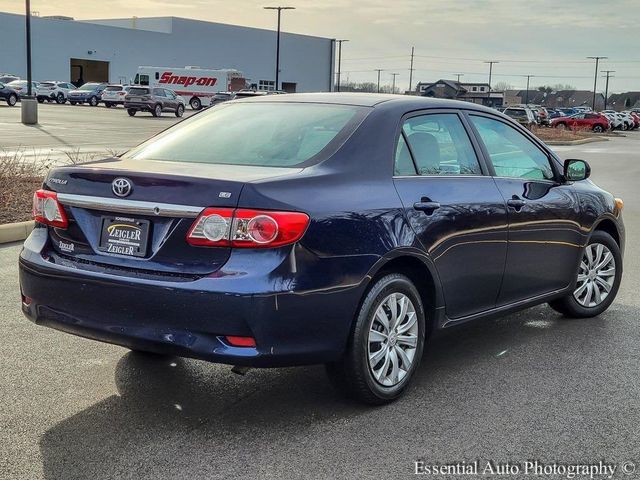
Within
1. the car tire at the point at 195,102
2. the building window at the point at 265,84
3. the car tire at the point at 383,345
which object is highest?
the building window at the point at 265,84

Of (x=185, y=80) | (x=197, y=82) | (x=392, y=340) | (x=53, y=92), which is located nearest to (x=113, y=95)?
(x=53, y=92)

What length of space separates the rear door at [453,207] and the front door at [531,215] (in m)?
0.17

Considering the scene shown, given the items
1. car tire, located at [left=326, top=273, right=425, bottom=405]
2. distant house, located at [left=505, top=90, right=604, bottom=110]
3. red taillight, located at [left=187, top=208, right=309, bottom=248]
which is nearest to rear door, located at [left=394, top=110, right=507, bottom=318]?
car tire, located at [left=326, top=273, right=425, bottom=405]

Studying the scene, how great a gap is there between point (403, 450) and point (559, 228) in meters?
2.56

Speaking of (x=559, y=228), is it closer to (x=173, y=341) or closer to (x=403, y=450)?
(x=403, y=450)

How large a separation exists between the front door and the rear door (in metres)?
0.17

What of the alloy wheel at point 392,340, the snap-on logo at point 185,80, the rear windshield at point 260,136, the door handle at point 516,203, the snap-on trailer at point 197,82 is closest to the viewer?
the alloy wheel at point 392,340

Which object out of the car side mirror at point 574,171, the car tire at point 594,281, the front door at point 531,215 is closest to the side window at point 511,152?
the front door at point 531,215

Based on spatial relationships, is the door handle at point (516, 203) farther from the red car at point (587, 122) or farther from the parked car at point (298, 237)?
the red car at point (587, 122)

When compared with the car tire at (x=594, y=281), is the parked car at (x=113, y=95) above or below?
above

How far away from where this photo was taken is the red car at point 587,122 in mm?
55000

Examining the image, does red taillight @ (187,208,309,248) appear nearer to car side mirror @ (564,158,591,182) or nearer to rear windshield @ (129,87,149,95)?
car side mirror @ (564,158,591,182)

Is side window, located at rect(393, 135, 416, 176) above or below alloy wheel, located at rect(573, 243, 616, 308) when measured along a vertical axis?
above

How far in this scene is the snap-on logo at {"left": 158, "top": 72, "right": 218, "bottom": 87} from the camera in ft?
200
